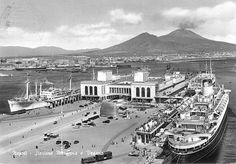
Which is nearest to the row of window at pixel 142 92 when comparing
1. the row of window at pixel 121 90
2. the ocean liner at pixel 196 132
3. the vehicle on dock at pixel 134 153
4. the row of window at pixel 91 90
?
the row of window at pixel 121 90

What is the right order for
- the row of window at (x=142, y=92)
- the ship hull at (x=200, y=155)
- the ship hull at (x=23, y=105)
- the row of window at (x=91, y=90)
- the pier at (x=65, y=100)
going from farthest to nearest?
the row of window at (x=91, y=90) < the pier at (x=65, y=100) < the row of window at (x=142, y=92) < the ship hull at (x=23, y=105) < the ship hull at (x=200, y=155)

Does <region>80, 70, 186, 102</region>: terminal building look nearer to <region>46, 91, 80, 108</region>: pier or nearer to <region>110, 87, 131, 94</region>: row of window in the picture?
<region>110, 87, 131, 94</region>: row of window

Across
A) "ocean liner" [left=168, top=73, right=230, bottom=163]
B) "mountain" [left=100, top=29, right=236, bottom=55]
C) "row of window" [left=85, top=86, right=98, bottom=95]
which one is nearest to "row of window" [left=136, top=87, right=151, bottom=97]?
→ "row of window" [left=85, top=86, right=98, bottom=95]

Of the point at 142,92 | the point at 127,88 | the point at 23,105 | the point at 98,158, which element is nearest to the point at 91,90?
the point at 127,88

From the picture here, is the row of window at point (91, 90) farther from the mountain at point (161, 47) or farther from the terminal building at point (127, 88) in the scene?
the mountain at point (161, 47)

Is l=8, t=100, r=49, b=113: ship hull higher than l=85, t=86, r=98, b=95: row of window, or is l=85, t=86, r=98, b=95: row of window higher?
l=85, t=86, r=98, b=95: row of window

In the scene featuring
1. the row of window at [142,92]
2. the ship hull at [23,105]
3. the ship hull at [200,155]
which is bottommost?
the ship hull at [200,155]

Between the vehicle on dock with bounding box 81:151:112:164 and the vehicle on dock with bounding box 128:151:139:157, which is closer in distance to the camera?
the vehicle on dock with bounding box 81:151:112:164

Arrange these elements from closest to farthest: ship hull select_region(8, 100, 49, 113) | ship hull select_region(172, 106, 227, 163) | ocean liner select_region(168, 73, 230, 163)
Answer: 1. ship hull select_region(172, 106, 227, 163)
2. ocean liner select_region(168, 73, 230, 163)
3. ship hull select_region(8, 100, 49, 113)

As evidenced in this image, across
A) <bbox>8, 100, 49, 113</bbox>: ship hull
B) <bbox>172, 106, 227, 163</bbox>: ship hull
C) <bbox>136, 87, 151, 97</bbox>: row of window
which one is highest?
<bbox>136, 87, 151, 97</bbox>: row of window

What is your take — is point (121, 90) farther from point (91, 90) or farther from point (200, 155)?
point (200, 155)

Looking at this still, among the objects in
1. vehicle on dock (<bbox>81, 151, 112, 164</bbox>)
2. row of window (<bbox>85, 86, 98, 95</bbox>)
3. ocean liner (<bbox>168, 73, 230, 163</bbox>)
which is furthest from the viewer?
row of window (<bbox>85, 86, 98, 95</bbox>)
